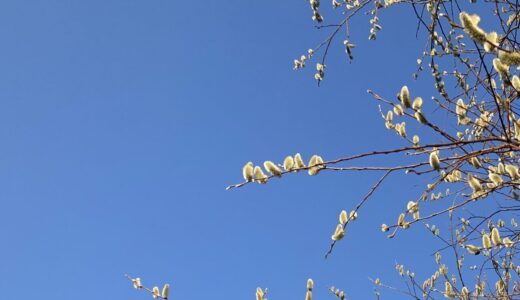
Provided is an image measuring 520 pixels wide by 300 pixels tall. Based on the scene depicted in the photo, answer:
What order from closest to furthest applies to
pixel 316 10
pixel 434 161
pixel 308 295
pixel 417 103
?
pixel 434 161 < pixel 417 103 < pixel 308 295 < pixel 316 10

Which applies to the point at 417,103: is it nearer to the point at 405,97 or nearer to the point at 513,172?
the point at 405,97

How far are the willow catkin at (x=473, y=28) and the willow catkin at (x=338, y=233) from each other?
3.37 ft

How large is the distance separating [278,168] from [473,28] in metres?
0.95

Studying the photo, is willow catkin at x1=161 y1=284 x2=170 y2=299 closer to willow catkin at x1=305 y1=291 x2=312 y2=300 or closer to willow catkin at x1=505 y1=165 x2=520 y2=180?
willow catkin at x1=305 y1=291 x2=312 y2=300

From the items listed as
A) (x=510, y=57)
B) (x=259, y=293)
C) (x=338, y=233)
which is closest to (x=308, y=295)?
(x=259, y=293)

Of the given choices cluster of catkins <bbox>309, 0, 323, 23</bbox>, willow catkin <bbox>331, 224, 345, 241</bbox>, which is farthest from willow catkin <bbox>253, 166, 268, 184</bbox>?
cluster of catkins <bbox>309, 0, 323, 23</bbox>

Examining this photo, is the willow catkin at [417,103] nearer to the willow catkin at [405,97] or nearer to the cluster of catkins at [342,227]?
the willow catkin at [405,97]

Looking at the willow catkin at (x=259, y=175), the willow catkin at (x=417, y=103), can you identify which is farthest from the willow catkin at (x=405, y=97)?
the willow catkin at (x=259, y=175)

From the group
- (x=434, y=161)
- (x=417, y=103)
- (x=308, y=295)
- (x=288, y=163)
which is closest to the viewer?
(x=434, y=161)

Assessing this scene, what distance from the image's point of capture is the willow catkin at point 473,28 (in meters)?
1.32

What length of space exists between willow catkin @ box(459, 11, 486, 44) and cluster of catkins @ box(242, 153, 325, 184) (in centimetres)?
78

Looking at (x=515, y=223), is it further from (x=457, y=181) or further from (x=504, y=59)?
(x=504, y=59)

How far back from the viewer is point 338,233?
6.98ft

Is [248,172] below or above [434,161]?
above
